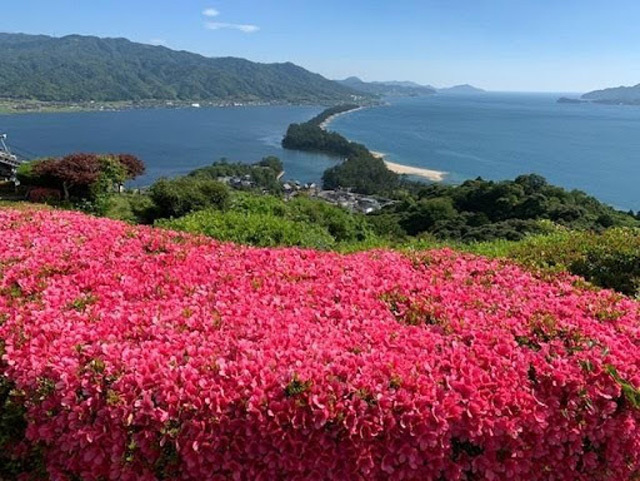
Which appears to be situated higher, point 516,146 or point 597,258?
point 597,258

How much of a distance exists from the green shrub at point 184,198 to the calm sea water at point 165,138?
224 ft

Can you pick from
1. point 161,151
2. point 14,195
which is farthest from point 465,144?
point 14,195

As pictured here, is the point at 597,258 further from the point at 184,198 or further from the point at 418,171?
the point at 418,171

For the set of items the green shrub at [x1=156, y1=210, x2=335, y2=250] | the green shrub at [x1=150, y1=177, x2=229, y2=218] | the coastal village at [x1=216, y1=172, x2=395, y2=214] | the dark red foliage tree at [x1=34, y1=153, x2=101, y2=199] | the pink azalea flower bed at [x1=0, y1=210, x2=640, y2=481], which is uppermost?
the pink azalea flower bed at [x1=0, y1=210, x2=640, y2=481]

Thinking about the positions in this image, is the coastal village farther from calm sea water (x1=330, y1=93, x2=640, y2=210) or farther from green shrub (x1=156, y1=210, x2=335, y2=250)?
green shrub (x1=156, y1=210, x2=335, y2=250)

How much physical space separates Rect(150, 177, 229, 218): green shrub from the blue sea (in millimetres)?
66246

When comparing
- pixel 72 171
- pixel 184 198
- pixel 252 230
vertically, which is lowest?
pixel 184 198

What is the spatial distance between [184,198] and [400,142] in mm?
115103

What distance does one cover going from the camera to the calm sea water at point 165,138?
327ft

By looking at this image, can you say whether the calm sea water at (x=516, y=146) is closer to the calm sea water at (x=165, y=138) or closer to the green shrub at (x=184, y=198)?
the calm sea water at (x=165, y=138)

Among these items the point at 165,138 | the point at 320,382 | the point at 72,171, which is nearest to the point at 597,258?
the point at 320,382

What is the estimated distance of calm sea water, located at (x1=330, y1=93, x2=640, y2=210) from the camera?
276 ft

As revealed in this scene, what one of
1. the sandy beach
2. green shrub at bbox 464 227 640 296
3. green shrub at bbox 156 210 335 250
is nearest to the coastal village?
the sandy beach

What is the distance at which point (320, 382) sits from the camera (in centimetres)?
248
